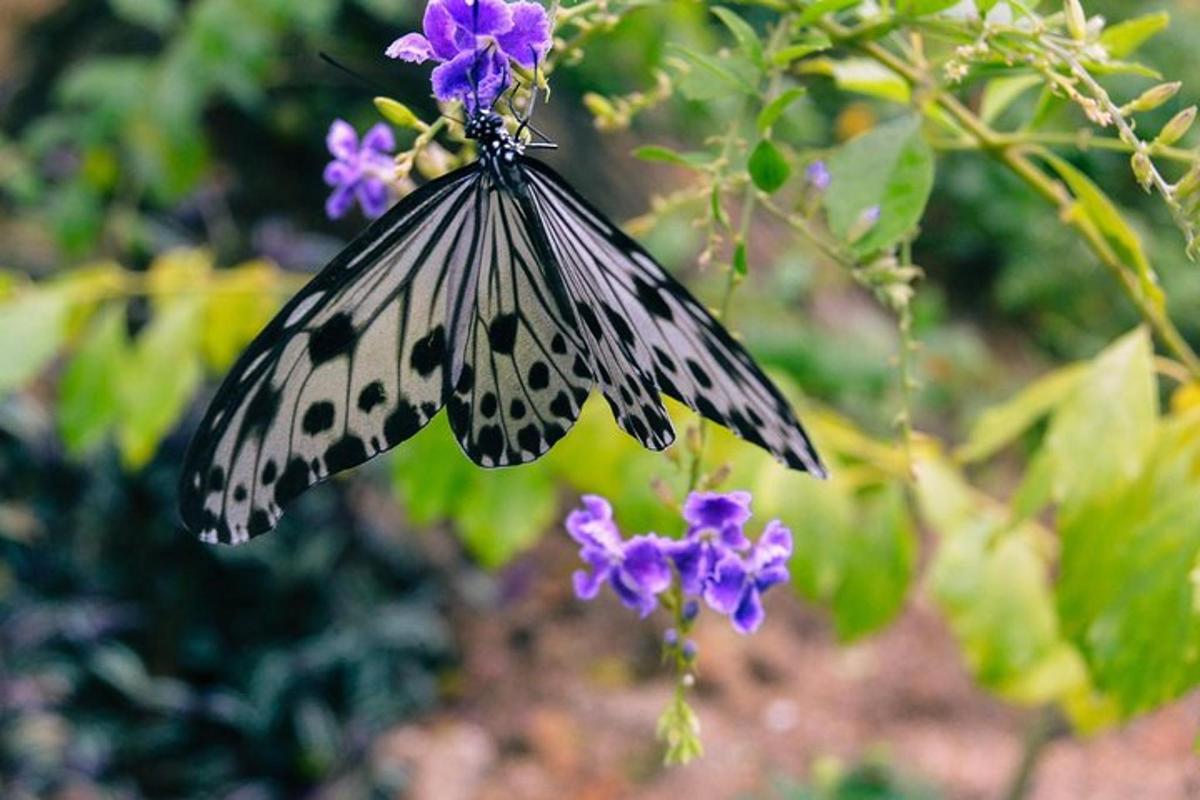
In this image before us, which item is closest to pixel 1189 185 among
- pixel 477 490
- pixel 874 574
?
pixel 874 574

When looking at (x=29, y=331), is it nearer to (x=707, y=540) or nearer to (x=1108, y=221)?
(x=707, y=540)

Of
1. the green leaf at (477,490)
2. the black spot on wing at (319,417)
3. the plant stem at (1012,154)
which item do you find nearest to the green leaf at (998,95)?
the plant stem at (1012,154)

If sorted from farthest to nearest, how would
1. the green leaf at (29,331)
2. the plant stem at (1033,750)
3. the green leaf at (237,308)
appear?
the plant stem at (1033,750)
the green leaf at (237,308)
the green leaf at (29,331)

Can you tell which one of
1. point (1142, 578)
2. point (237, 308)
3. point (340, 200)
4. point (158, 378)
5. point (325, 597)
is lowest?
point (1142, 578)

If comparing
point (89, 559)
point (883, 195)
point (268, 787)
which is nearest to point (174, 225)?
point (89, 559)

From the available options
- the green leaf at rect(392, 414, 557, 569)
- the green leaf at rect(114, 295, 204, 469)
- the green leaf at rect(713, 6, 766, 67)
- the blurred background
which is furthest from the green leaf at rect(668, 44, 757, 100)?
the blurred background

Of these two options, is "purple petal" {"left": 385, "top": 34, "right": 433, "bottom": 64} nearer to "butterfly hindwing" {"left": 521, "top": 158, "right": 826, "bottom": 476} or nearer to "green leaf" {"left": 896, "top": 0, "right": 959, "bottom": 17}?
"butterfly hindwing" {"left": 521, "top": 158, "right": 826, "bottom": 476}

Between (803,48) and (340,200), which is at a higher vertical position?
(340,200)

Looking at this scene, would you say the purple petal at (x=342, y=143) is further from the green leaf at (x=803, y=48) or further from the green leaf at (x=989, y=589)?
the green leaf at (x=989, y=589)
